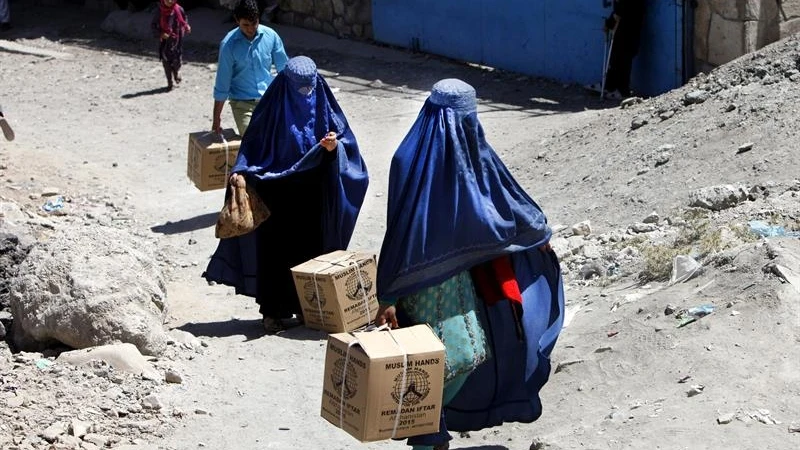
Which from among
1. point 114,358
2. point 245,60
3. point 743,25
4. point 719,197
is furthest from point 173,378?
point 743,25

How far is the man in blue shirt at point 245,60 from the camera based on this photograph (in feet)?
28.6

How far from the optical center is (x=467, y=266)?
4656mm

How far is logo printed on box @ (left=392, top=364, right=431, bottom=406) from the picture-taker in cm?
432

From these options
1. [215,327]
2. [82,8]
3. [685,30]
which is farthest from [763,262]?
[82,8]

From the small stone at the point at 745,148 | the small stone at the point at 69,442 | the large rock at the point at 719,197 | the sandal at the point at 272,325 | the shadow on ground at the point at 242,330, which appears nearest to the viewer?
the small stone at the point at 69,442

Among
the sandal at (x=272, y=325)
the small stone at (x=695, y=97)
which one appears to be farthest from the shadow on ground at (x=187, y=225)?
the small stone at (x=695, y=97)

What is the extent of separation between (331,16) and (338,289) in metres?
10.2

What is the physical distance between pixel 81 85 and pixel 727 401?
11382mm

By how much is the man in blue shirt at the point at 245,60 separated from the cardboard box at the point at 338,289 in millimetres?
2080

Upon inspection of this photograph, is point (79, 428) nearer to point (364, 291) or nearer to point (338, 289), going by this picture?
point (338, 289)

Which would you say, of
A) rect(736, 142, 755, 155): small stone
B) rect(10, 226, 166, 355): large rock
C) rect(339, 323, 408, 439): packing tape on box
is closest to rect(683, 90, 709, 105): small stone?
rect(736, 142, 755, 155): small stone

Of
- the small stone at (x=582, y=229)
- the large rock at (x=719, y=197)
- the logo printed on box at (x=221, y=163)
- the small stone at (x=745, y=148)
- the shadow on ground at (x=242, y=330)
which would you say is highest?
the small stone at (x=745, y=148)

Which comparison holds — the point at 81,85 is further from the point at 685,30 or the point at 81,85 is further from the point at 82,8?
the point at 685,30

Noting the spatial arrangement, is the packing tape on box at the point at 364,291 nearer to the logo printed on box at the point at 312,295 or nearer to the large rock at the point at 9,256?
the logo printed on box at the point at 312,295
